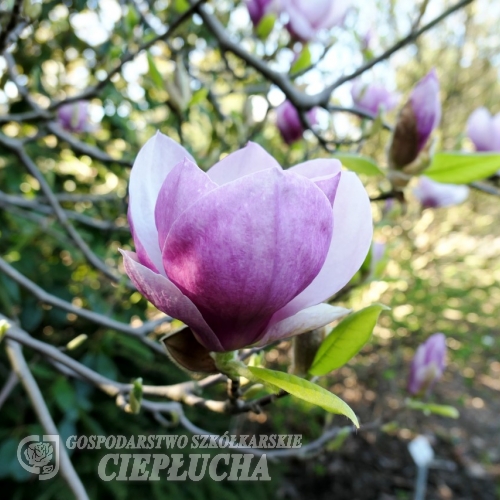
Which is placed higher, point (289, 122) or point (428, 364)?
point (289, 122)

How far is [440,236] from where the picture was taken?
3154 mm

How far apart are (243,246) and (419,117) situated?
39 centimetres

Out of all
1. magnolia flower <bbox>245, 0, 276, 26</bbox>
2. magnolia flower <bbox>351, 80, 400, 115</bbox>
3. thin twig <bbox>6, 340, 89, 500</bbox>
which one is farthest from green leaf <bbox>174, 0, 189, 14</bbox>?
thin twig <bbox>6, 340, 89, 500</bbox>

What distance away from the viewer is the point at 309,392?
0.31m

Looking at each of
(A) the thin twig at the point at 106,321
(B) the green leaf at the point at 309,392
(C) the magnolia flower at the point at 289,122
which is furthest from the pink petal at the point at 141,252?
(C) the magnolia flower at the point at 289,122

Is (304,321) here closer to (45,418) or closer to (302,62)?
(45,418)

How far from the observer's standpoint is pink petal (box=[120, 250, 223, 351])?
31 cm

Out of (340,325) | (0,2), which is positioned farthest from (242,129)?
(340,325)

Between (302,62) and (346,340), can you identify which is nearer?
(346,340)

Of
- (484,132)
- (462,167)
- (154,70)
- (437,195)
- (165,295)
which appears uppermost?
(154,70)

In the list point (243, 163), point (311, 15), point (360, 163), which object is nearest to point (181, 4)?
point (311, 15)

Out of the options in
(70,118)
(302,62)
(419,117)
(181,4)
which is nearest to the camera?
(419,117)

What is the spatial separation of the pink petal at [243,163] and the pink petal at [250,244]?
0.33ft

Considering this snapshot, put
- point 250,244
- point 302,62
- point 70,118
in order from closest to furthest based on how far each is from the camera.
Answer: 1. point 250,244
2. point 302,62
3. point 70,118
